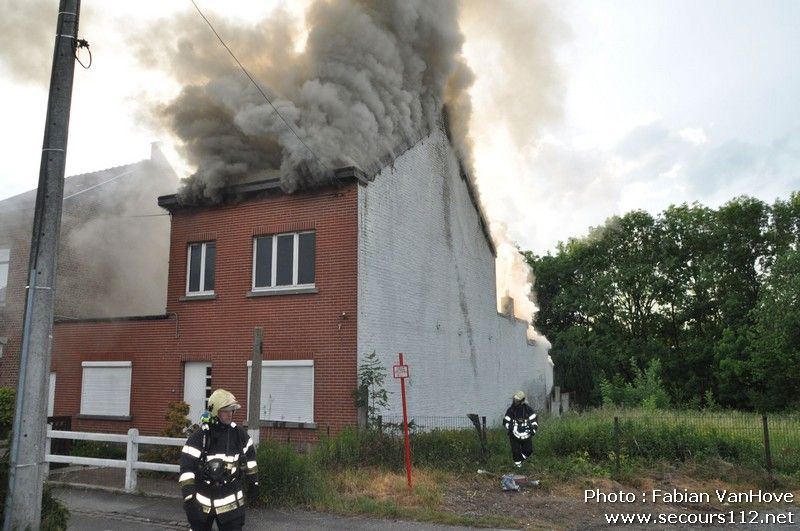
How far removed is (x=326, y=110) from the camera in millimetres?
13977

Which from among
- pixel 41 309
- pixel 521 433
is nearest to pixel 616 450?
pixel 521 433

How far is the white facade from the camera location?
43.0ft

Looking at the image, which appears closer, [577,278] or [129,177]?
[129,177]

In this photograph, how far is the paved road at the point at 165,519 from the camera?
7445 millimetres

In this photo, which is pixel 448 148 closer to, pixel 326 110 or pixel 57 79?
pixel 326 110

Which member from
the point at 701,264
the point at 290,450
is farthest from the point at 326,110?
the point at 701,264

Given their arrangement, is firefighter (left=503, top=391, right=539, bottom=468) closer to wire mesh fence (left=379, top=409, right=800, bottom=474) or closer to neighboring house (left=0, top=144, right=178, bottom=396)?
wire mesh fence (left=379, top=409, right=800, bottom=474)

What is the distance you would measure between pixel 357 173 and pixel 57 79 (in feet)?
23.3

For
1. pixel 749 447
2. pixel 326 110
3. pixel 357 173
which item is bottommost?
pixel 749 447

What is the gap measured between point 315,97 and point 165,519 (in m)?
9.32

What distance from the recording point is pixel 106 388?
47.8ft

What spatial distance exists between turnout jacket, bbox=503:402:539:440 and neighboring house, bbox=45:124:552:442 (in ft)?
9.60

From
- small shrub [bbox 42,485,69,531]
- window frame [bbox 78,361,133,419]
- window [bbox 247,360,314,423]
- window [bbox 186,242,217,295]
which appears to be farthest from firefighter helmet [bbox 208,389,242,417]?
window frame [bbox 78,361,133,419]

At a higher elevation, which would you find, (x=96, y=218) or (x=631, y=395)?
(x=96, y=218)
